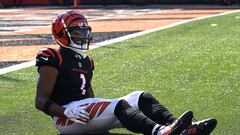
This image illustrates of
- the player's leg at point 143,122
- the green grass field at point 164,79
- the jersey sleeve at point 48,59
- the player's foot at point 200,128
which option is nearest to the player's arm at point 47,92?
the jersey sleeve at point 48,59

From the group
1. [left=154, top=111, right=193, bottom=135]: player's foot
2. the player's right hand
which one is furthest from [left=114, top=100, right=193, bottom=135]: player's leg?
the player's right hand

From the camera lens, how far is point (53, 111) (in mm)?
5488

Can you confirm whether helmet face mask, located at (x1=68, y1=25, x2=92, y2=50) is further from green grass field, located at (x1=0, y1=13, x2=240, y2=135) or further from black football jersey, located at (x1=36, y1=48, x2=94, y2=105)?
green grass field, located at (x1=0, y1=13, x2=240, y2=135)

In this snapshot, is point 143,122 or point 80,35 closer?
point 143,122

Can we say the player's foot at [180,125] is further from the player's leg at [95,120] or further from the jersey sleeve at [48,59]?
the jersey sleeve at [48,59]

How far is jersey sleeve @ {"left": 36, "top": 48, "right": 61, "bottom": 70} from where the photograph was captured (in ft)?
18.4

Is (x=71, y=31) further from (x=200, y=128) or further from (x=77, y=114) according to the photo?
(x=200, y=128)

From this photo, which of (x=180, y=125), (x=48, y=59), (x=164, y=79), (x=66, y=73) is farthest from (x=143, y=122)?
(x=164, y=79)

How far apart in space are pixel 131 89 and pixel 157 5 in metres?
26.2

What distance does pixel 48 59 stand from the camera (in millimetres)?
5602

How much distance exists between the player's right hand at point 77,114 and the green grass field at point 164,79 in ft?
2.43

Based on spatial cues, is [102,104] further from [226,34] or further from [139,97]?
[226,34]

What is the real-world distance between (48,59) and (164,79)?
148 inches

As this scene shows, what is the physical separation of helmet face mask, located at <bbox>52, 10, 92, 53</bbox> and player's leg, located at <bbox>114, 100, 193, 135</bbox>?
65cm
